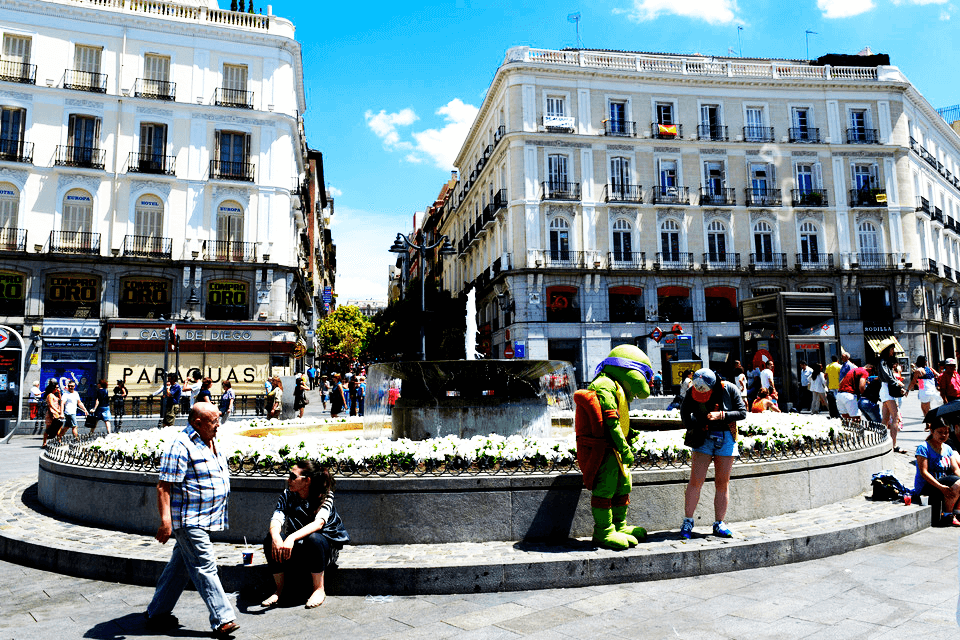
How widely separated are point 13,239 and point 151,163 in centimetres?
675

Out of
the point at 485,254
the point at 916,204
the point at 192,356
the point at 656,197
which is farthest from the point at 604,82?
the point at 192,356

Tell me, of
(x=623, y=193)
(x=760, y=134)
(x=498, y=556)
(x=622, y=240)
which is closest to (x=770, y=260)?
(x=760, y=134)

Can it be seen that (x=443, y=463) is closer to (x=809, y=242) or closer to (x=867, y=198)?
(x=809, y=242)

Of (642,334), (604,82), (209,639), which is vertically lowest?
(209,639)

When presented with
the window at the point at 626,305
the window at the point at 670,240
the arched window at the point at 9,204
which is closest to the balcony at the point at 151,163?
the arched window at the point at 9,204

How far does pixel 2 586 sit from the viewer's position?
532 centimetres

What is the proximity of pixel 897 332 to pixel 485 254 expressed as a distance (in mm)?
25459

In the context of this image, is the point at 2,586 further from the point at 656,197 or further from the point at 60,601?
the point at 656,197

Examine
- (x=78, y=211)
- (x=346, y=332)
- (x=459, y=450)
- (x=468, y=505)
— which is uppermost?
(x=78, y=211)

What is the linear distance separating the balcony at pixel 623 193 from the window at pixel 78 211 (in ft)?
86.8

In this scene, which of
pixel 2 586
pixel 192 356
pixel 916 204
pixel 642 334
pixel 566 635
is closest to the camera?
pixel 566 635

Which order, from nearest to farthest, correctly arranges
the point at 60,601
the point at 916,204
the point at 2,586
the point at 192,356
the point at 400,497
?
the point at 60,601 → the point at 2,586 → the point at 400,497 → the point at 192,356 → the point at 916,204

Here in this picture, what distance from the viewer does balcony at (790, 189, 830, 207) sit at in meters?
39.3

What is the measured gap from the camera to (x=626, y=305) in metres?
37.2
